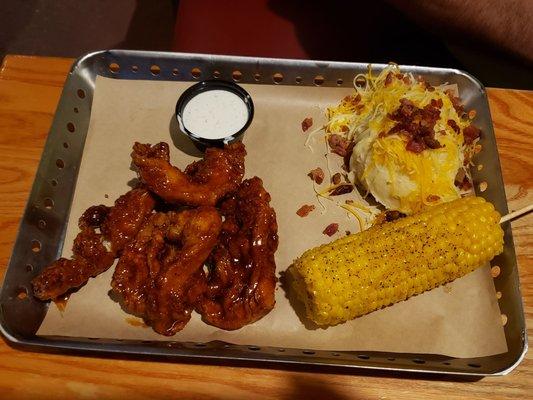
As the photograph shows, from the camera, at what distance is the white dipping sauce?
315 centimetres

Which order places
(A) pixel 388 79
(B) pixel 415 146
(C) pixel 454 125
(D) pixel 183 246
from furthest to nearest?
(A) pixel 388 79 → (C) pixel 454 125 → (B) pixel 415 146 → (D) pixel 183 246

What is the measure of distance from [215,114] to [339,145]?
888 millimetres

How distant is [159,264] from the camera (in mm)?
2775

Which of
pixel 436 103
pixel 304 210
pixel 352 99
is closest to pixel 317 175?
pixel 304 210

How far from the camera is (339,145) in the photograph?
11.0 feet

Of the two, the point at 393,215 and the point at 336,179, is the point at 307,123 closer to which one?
the point at 336,179

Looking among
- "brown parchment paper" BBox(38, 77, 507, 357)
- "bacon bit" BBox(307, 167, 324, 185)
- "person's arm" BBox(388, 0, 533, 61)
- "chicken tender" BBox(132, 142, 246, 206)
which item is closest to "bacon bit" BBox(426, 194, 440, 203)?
"brown parchment paper" BBox(38, 77, 507, 357)

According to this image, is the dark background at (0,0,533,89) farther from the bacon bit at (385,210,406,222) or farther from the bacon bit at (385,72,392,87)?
the bacon bit at (385,210,406,222)

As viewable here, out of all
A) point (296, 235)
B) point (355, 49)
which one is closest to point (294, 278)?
point (296, 235)

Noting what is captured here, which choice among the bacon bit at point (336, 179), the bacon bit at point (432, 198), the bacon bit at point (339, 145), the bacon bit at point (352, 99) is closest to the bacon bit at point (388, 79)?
the bacon bit at point (352, 99)

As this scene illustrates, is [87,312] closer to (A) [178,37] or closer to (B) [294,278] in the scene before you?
(B) [294,278]

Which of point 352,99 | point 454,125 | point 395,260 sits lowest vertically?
point 395,260

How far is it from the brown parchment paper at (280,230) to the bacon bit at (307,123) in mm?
42

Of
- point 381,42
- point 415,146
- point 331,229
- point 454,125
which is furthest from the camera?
point 381,42
